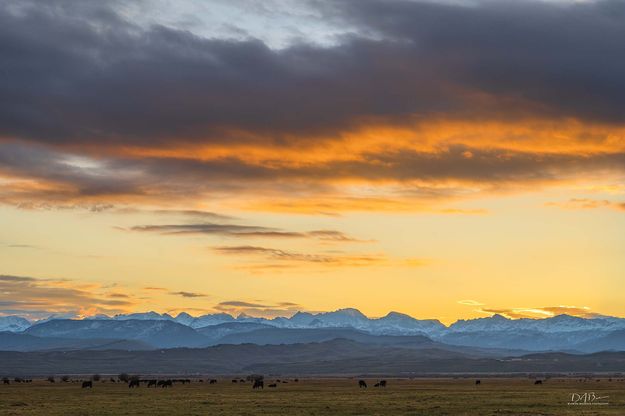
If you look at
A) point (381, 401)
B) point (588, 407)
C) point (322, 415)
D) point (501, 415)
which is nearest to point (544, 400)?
point (588, 407)

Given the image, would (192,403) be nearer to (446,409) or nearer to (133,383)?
(446,409)

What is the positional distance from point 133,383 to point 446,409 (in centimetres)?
7092

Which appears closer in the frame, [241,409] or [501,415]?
[501,415]

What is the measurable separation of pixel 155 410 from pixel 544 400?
3771cm

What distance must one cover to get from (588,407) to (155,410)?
36.2 metres

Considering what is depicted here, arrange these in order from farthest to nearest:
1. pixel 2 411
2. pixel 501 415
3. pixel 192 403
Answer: pixel 192 403
pixel 2 411
pixel 501 415

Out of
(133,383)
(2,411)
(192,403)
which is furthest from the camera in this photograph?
(133,383)

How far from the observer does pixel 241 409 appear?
71750 millimetres

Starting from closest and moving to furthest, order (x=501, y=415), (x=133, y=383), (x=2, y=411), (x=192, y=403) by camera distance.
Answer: (x=501, y=415) < (x=2, y=411) < (x=192, y=403) < (x=133, y=383)

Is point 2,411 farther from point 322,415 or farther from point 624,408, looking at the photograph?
point 624,408

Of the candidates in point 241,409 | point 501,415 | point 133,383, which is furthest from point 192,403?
point 133,383

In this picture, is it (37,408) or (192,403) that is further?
(192,403)

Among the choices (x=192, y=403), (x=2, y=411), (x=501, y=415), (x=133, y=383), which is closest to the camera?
(x=501, y=415)

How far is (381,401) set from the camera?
8312 cm
